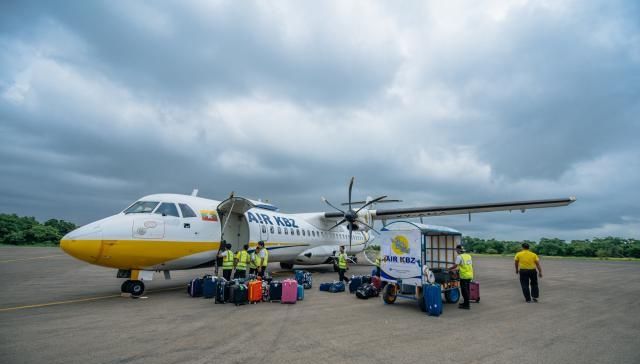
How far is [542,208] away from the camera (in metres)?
17.6

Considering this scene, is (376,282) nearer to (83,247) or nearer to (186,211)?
(186,211)

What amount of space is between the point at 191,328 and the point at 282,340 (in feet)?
6.90

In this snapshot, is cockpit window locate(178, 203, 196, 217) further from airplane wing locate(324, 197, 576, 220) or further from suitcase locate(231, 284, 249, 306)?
airplane wing locate(324, 197, 576, 220)

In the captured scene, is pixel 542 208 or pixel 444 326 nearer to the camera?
pixel 444 326

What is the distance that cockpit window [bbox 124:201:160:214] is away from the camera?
10.8 metres

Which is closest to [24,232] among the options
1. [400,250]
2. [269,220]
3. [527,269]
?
[269,220]

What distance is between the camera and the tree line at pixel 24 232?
42.8 m

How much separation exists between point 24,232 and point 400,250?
53660 mm

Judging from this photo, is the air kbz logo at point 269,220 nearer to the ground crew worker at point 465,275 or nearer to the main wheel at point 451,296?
the main wheel at point 451,296

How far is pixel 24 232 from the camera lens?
44.1 metres

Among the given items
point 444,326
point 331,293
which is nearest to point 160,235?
point 331,293

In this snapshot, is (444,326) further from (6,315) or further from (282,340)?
(6,315)

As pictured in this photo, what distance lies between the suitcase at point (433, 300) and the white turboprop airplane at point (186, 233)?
7225 mm

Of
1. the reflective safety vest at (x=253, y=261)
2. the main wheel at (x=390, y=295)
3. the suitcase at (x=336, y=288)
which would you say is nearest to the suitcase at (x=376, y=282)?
the suitcase at (x=336, y=288)
